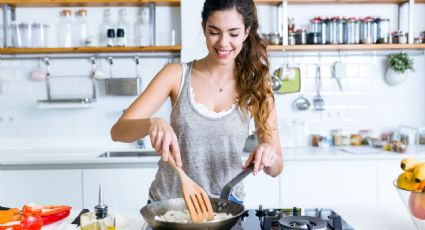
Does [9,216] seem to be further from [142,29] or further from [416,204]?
[142,29]

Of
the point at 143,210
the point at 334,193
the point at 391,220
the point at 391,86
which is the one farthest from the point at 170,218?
the point at 391,86

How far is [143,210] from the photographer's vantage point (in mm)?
1274

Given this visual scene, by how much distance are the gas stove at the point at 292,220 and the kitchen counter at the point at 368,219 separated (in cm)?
7

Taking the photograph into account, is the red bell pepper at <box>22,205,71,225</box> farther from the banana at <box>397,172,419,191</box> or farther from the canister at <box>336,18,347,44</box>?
the canister at <box>336,18,347,44</box>

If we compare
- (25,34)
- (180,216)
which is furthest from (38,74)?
(180,216)

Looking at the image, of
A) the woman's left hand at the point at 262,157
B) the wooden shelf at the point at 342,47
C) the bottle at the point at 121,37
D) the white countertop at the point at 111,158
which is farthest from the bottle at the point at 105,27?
the woman's left hand at the point at 262,157

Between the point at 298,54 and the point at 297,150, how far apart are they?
0.73 m

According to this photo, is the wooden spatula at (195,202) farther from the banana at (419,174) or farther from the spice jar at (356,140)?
the spice jar at (356,140)

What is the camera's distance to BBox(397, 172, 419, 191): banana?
1288 millimetres

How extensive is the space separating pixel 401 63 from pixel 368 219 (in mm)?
2197

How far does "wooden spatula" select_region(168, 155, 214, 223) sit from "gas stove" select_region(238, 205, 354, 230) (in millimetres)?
173

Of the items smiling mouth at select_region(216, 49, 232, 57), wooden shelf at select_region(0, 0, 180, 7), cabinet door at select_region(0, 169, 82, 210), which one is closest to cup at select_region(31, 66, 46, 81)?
wooden shelf at select_region(0, 0, 180, 7)

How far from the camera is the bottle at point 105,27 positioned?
3.44 meters

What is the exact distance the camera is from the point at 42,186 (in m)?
2.95
